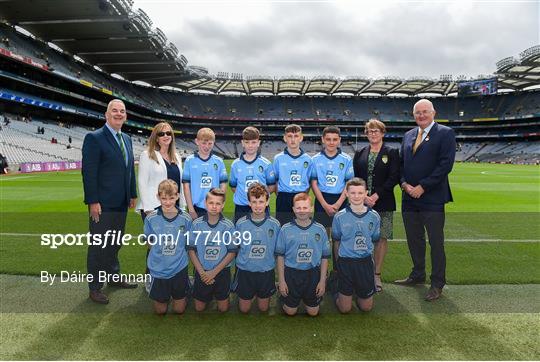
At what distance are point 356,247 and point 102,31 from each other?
137 feet

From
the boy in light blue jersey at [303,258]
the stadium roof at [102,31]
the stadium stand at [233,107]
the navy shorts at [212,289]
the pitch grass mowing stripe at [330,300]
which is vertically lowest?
the pitch grass mowing stripe at [330,300]

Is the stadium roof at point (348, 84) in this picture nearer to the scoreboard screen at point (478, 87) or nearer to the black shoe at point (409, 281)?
the scoreboard screen at point (478, 87)

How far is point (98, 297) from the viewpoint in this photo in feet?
12.7

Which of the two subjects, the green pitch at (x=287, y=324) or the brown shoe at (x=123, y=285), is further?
the brown shoe at (x=123, y=285)

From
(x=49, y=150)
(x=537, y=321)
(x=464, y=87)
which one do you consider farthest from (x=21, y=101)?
(x=464, y=87)

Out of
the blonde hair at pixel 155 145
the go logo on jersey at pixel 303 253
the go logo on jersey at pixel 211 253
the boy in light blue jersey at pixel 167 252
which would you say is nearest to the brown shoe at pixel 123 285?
the boy in light blue jersey at pixel 167 252

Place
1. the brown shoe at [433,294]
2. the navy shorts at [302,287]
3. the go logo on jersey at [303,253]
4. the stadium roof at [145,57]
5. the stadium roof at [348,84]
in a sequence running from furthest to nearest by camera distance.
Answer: the stadium roof at [348,84] → the stadium roof at [145,57] → the brown shoe at [433,294] → the go logo on jersey at [303,253] → the navy shorts at [302,287]

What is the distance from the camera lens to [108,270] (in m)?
4.33

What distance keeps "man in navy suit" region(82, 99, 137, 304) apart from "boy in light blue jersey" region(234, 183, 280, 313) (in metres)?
1.66

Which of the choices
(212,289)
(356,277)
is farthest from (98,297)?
(356,277)

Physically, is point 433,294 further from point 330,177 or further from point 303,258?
point 330,177

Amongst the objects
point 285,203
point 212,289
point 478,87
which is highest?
point 478,87

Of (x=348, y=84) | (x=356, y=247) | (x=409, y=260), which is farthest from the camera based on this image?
(x=348, y=84)

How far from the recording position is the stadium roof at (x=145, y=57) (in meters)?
32.2
